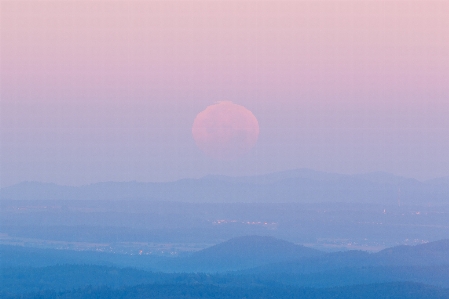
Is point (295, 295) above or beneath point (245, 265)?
beneath

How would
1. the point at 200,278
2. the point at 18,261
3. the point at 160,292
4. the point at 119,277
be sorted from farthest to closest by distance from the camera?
the point at 18,261 → the point at 119,277 → the point at 200,278 → the point at 160,292

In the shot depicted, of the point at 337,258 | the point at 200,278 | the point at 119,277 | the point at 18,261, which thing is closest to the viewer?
the point at 200,278

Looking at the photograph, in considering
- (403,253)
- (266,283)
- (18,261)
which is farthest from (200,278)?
(18,261)

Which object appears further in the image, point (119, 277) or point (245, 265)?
point (245, 265)

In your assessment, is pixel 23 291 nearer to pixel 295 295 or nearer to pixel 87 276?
pixel 87 276

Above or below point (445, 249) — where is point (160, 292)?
below

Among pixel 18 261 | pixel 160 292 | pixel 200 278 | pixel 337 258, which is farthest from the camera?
pixel 18 261

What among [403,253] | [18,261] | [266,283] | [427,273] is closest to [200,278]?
[266,283]

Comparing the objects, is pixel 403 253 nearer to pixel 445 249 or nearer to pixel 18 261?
pixel 445 249

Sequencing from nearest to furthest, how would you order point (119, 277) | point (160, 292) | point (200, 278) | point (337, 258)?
1. point (160, 292)
2. point (200, 278)
3. point (119, 277)
4. point (337, 258)
